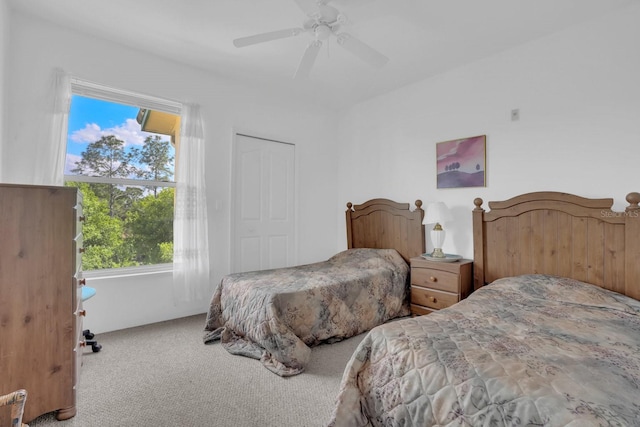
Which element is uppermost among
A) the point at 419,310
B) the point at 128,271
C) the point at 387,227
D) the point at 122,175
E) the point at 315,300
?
the point at 122,175

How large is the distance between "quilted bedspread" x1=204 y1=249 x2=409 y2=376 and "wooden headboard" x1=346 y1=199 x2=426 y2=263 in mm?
323

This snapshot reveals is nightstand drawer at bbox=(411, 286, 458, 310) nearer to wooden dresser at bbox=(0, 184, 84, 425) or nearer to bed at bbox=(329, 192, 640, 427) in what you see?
bed at bbox=(329, 192, 640, 427)

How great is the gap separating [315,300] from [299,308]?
0.53ft

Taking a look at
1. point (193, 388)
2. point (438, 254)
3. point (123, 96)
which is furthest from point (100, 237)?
point (438, 254)

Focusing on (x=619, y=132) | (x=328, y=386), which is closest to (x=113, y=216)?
(x=328, y=386)

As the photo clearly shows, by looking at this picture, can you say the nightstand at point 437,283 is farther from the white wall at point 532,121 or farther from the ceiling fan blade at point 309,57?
the ceiling fan blade at point 309,57

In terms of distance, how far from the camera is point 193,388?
199 centimetres

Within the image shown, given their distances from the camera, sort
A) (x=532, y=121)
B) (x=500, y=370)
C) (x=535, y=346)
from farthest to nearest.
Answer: (x=532, y=121), (x=535, y=346), (x=500, y=370)

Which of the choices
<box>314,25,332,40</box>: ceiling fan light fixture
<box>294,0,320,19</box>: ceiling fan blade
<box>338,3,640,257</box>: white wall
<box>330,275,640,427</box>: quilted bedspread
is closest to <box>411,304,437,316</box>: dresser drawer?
<box>338,3,640,257</box>: white wall

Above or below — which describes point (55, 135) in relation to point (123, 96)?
below

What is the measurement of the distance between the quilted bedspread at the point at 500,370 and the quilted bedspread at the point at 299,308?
881 millimetres

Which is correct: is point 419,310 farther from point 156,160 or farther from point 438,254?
point 156,160

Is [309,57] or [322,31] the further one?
[309,57]

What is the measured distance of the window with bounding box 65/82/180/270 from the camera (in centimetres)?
284
